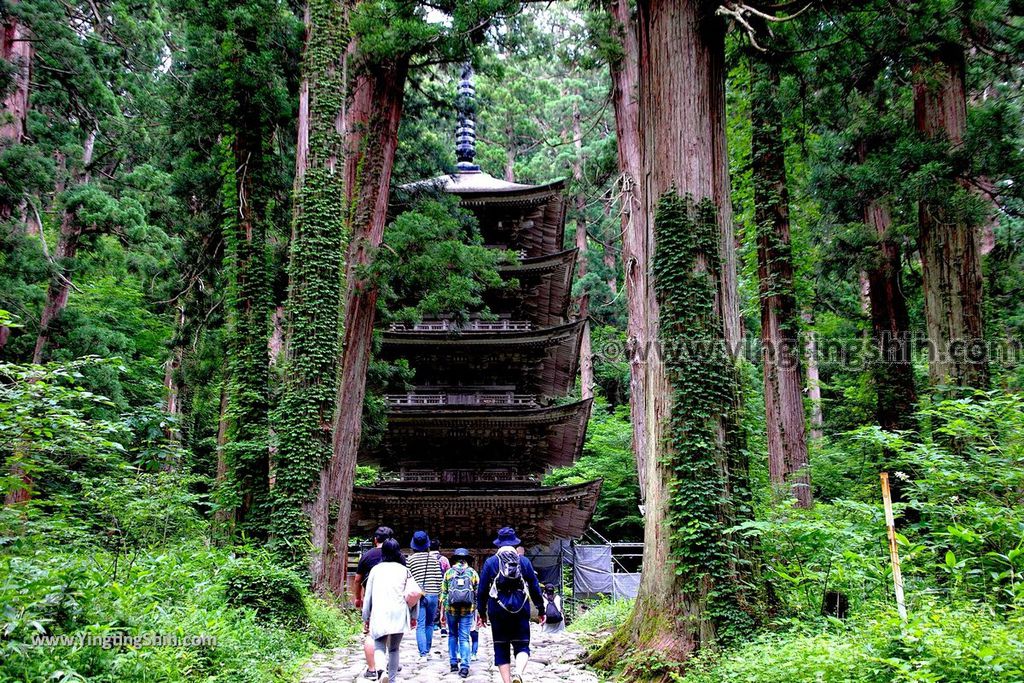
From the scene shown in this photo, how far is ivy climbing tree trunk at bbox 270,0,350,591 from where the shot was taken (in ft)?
33.6

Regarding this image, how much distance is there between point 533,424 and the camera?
19406 mm

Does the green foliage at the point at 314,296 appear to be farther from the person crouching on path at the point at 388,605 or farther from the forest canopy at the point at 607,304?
the person crouching on path at the point at 388,605

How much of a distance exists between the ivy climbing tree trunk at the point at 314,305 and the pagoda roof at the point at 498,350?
7.78 meters

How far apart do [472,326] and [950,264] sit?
512 inches

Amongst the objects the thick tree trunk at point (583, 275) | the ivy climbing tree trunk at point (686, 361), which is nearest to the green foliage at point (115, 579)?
the ivy climbing tree trunk at point (686, 361)

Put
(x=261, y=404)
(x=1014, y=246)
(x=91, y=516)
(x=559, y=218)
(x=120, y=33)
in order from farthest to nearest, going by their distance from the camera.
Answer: (x=559, y=218) < (x=120, y=33) < (x=1014, y=246) < (x=261, y=404) < (x=91, y=516)

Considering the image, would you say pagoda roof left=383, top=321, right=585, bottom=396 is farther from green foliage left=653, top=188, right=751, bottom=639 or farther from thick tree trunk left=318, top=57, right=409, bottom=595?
green foliage left=653, top=188, right=751, bottom=639

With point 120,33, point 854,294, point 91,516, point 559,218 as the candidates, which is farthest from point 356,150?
point 854,294

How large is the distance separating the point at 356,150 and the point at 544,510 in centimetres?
1082

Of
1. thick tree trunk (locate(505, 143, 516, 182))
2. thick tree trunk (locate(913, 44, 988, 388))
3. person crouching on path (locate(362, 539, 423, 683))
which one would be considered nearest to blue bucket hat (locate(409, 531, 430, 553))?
person crouching on path (locate(362, 539, 423, 683))

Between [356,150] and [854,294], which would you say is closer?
[356,150]

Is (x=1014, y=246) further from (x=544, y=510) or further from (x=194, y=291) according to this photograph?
(x=194, y=291)

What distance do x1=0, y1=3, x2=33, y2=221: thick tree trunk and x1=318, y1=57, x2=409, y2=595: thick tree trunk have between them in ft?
17.2

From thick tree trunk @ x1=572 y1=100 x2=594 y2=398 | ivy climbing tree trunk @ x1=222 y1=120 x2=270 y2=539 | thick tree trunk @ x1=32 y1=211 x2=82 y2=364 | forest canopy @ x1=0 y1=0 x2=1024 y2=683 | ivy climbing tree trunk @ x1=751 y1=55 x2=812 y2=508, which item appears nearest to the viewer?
forest canopy @ x1=0 y1=0 x2=1024 y2=683
